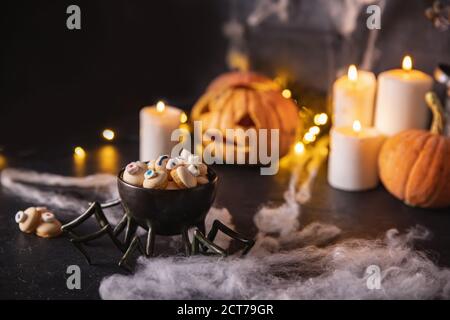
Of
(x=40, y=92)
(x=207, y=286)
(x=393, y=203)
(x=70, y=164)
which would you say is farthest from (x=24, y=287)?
(x=40, y=92)

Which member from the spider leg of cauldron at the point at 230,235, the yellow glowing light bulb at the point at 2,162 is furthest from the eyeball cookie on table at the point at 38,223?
the yellow glowing light bulb at the point at 2,162

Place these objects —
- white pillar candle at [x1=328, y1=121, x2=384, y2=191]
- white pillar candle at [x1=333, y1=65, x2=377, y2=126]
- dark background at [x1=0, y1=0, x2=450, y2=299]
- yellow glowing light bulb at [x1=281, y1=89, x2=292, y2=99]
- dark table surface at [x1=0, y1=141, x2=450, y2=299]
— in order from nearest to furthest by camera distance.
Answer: dark table surface at [x1=0, y1=141, x2=450, y2=299] < dark background at [x1=0, y1=0, x2=450, y2=299] < white pillar candle at [x1=328, y1=121, x2=384, y2=191] < white pillar candle at [x1=333, y1=65, x2=377, y2=126] < yellow glowing light bulb at [x1=281, y1=89, x2=292, y2=99]

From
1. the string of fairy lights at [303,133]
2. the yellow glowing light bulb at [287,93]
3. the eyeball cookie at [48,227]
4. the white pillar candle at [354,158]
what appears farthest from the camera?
the yellow glowing light bulb at [287,93]

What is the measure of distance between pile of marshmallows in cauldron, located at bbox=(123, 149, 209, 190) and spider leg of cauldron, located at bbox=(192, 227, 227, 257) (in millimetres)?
77

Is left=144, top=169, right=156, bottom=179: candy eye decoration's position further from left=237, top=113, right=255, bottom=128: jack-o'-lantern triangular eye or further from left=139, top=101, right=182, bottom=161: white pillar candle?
left=237, top=113, right=255, bottom=128: jack-o'-lantern triangular eye

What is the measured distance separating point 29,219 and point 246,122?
1.96ft

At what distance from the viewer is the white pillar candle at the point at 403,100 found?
1513 mm

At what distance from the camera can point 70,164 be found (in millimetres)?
1553

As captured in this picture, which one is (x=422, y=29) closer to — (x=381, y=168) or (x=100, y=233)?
(x=381, y=168)

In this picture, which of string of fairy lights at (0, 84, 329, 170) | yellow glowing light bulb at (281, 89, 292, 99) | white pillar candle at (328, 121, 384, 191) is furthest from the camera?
yellow glowing light bulb at (281, 89, 292, 99)

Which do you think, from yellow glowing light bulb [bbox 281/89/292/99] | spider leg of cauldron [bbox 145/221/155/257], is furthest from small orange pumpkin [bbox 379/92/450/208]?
spider leg of cauldron [bbox 145/221/155/257]

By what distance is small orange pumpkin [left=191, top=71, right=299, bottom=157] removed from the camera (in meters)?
1.57

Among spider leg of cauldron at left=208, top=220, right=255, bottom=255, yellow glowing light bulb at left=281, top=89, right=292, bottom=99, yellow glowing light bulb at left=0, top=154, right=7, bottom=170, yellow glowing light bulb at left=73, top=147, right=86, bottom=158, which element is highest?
yellow glowing light bulb at left=281, top=89, right=292, bottom=99

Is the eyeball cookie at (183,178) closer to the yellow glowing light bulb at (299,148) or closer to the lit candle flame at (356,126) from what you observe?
the lit candle flame at (356,126)
